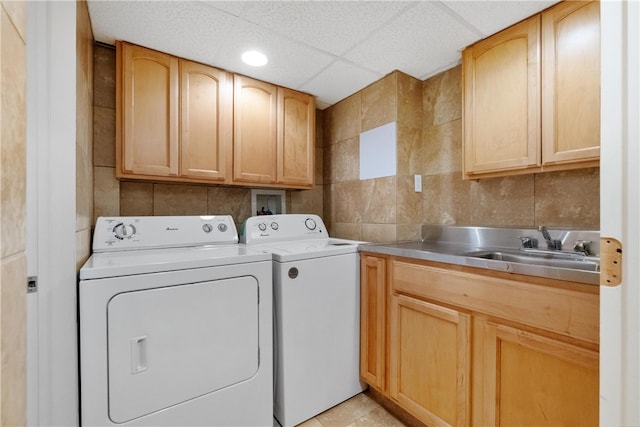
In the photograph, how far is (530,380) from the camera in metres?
1.07

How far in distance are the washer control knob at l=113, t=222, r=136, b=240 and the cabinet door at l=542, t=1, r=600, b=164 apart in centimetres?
216

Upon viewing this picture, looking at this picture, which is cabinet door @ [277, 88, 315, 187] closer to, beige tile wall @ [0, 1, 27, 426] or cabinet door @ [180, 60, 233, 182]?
cabinet door @ [180, 60, 233, 182]

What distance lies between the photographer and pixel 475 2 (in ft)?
4.48

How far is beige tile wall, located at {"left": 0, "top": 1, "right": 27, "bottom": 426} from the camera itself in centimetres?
34

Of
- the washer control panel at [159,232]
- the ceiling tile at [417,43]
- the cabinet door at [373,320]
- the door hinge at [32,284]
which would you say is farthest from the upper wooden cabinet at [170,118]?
the cabinet door at [373,320]

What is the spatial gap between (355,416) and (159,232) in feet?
5.06

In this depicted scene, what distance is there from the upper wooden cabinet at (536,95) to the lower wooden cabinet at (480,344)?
2.22 ft

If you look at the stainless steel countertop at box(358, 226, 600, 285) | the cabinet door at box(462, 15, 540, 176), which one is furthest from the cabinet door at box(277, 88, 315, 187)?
the cabinet door at box(462, 15, 540, 176)

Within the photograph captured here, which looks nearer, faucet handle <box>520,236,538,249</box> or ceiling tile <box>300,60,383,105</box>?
faucet handle <box>520,236,538,249</box>

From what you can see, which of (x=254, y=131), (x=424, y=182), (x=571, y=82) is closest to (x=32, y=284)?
(x=254, y=131)

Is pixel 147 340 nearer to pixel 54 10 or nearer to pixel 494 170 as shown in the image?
pixel 54 10

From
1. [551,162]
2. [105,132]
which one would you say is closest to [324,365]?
[551,162]

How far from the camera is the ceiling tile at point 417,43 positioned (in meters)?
1.47

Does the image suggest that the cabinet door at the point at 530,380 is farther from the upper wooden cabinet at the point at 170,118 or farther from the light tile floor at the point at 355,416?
the upper wooden cabinet at the point at 170,118
